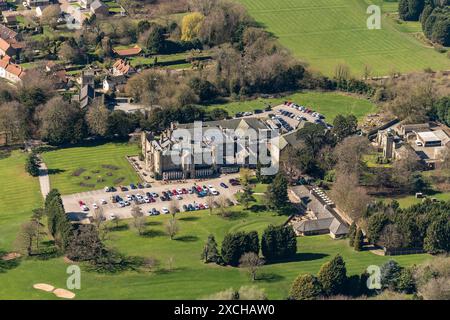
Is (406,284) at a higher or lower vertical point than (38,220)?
lower

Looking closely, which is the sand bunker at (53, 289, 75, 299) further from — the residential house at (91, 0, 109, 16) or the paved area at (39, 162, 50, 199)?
the residential house at (91, 0, 109, 16)

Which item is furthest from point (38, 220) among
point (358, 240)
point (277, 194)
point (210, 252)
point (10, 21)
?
point (10, 21)

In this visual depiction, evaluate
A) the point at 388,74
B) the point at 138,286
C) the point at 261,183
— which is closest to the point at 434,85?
the point at 388,74

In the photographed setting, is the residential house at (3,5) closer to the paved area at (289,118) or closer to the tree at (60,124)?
the tree at (60,124)

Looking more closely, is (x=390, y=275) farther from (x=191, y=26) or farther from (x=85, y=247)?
(x=191, y=26)

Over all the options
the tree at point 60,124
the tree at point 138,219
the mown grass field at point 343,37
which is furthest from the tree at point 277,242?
the mown grass field at point 343,37

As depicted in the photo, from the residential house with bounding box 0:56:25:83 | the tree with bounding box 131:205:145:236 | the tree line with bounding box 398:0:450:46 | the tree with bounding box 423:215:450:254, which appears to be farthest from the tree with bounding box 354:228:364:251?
the tree line with bounding box 398:0:450:46
